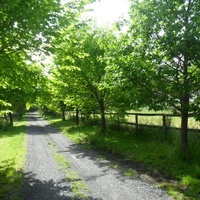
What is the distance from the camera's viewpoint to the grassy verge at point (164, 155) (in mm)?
7594

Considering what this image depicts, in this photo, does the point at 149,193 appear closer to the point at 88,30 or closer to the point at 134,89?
the point at 134,89

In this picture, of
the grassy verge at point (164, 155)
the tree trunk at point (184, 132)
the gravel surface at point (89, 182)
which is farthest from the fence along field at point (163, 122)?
the gravel surface at point (89, 182)

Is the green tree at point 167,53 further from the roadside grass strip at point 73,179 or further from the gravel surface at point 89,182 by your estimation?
the roadside grass strip at point 73,179

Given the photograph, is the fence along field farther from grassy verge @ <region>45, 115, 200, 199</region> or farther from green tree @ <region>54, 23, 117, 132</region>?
green tree @ <region>54, 23, 117, 132</region>

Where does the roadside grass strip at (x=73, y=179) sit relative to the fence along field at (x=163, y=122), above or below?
below

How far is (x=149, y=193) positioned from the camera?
7086 mm

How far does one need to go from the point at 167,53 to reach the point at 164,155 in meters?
4.31

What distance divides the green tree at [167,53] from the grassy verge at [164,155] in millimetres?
767

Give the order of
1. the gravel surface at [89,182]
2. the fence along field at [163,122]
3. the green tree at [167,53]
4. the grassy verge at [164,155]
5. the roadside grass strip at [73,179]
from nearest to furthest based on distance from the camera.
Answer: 1. the gravel surface at [89,182]
2. the roadside grass strip at [73,179]
3. the grassy verge at [164,155]
4. the green tree at [167,53]
5. the fence along field at [163,122]

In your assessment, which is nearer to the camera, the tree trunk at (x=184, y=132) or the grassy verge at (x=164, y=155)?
the grassy verge at (x=164, y=155)

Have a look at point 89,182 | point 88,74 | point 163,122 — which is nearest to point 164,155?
point 163,122

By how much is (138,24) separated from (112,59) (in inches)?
68.1

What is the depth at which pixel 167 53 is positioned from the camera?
9594 mm

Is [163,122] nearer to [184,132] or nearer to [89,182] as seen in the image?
[184,132]
